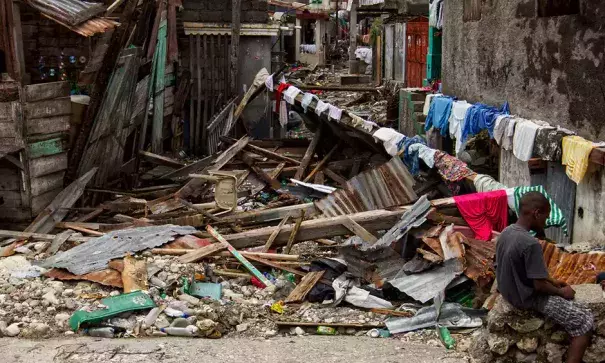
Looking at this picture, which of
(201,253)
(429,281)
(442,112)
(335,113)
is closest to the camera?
(429,281)

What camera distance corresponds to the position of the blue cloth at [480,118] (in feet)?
38.1

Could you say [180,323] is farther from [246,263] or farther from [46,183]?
[46,183]

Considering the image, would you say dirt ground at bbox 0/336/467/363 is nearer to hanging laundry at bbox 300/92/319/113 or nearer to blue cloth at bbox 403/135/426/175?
blue cloth at bbox 403/135/426/175

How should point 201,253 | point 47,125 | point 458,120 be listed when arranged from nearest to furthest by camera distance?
point 201,253, point 47,125, point 458,120

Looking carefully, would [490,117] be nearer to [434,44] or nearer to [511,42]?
[511,42]

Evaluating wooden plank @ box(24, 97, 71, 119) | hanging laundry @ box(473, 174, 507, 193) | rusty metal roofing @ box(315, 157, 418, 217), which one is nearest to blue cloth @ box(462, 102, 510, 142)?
rusty metal roofing @ box(315, 157, 418, 217)

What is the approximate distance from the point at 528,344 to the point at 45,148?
26.3ft

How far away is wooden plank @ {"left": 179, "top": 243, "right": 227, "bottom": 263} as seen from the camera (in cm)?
906

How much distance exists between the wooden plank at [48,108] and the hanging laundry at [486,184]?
6417mm

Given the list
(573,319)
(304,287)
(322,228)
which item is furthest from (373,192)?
(573,319)

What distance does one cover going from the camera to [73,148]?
11.8m

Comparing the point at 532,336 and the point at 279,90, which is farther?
the point at 279,90

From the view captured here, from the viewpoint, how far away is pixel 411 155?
11883mm

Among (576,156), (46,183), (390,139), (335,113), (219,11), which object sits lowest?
(46,183)
